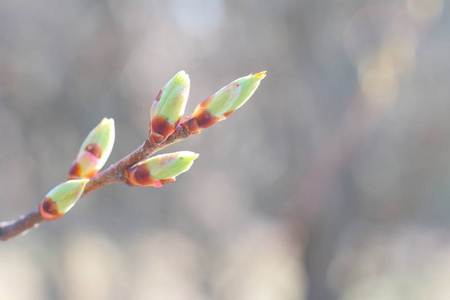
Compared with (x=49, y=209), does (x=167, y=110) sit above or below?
above

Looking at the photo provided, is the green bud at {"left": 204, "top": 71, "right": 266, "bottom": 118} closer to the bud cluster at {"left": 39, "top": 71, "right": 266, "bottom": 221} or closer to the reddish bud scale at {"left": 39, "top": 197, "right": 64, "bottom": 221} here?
the bud cluster at {"left": 39, "top": 71, "right": 266, "bottom": 221}

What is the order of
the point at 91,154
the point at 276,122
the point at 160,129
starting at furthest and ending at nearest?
the point at 276,122, the point at 91,154, the point at 160,129

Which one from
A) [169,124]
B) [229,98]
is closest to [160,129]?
[169,124]

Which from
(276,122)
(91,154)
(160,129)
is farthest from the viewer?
(276,122)

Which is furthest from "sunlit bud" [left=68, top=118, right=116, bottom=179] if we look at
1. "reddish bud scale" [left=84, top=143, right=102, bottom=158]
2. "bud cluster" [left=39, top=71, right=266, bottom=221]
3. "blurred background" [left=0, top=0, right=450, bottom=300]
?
"blurred background" [left=0, top=0, right=450, bottom=300]

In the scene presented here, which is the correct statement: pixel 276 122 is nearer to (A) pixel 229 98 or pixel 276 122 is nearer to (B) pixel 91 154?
(B) pixel 91 154

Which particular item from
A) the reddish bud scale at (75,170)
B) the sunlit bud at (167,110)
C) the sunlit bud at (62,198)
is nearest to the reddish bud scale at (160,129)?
the sunlit bud at (167,110)
